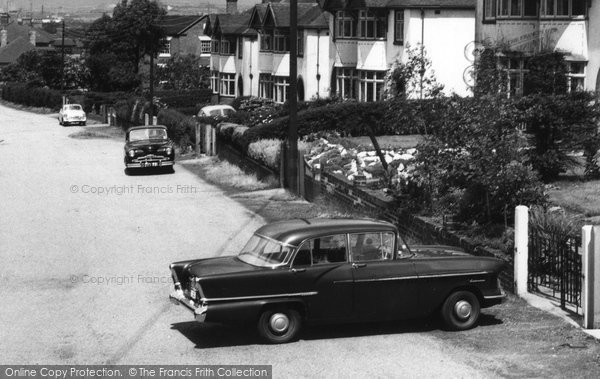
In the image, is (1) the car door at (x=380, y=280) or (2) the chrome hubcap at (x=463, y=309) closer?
(1) the car door at (x=380, y=280)

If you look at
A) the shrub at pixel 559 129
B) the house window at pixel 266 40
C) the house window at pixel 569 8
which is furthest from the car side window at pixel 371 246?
the house window at pixel 266 40

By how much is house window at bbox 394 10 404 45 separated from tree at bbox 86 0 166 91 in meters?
48.7

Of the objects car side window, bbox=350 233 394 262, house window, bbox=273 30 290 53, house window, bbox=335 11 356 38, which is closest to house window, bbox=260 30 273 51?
house window, bbox=273 30 290 53

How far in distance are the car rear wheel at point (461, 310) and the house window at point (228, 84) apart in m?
61.9

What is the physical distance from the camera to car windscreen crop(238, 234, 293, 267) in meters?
13.0

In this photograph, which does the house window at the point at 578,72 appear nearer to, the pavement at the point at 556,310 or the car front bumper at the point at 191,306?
the pavement at the point at 556,310

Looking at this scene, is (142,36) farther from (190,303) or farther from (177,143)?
(190,303)

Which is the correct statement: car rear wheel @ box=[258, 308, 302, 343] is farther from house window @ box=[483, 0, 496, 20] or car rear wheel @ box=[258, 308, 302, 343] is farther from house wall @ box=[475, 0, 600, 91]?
house window @ box=[483, 0, 496, 20]

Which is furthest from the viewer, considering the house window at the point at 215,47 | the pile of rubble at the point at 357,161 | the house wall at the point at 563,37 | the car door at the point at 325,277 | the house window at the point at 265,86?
the house window at the point at 215,47

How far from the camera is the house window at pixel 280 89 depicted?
209ft

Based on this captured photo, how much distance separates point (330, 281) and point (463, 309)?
6.36 feet

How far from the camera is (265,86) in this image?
219 ft

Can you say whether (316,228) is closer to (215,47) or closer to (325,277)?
(325,277)

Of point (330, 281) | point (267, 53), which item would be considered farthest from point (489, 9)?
point (267, 53)
